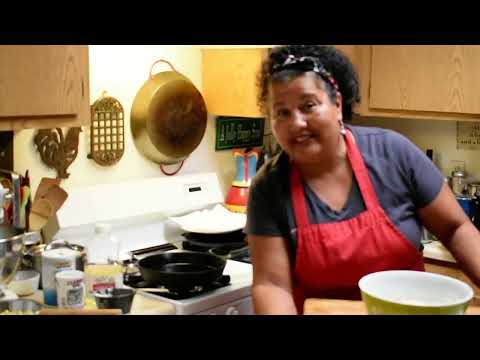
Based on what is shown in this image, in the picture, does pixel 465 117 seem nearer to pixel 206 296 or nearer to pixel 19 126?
pixel 206 296

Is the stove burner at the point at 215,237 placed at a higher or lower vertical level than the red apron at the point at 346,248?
lower

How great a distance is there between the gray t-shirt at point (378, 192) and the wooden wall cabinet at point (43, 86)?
2.57ft

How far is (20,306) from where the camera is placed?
176 centimetres

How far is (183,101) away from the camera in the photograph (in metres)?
2.77

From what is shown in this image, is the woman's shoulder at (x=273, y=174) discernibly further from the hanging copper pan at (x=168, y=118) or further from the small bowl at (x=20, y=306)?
the hanging copper pan at (x=168, y=118)

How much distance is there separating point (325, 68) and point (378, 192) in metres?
0.34

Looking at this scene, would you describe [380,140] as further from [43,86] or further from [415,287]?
[43,86]

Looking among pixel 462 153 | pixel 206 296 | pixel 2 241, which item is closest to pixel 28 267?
pixel 2 241

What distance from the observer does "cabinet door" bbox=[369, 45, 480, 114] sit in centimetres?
258

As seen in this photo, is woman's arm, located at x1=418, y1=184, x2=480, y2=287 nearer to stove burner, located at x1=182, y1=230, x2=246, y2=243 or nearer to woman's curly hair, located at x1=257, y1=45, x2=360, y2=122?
woman's curly hair, located at x1=257, y1=45, x2=360, y2=122

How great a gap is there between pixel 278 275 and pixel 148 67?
1431mm

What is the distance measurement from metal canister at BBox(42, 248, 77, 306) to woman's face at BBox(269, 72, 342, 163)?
0.79 m

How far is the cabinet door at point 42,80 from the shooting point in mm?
1902

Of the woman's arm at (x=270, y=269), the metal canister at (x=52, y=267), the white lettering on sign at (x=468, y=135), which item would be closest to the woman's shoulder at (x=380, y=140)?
the woman's arm at (x=270, y=269)
